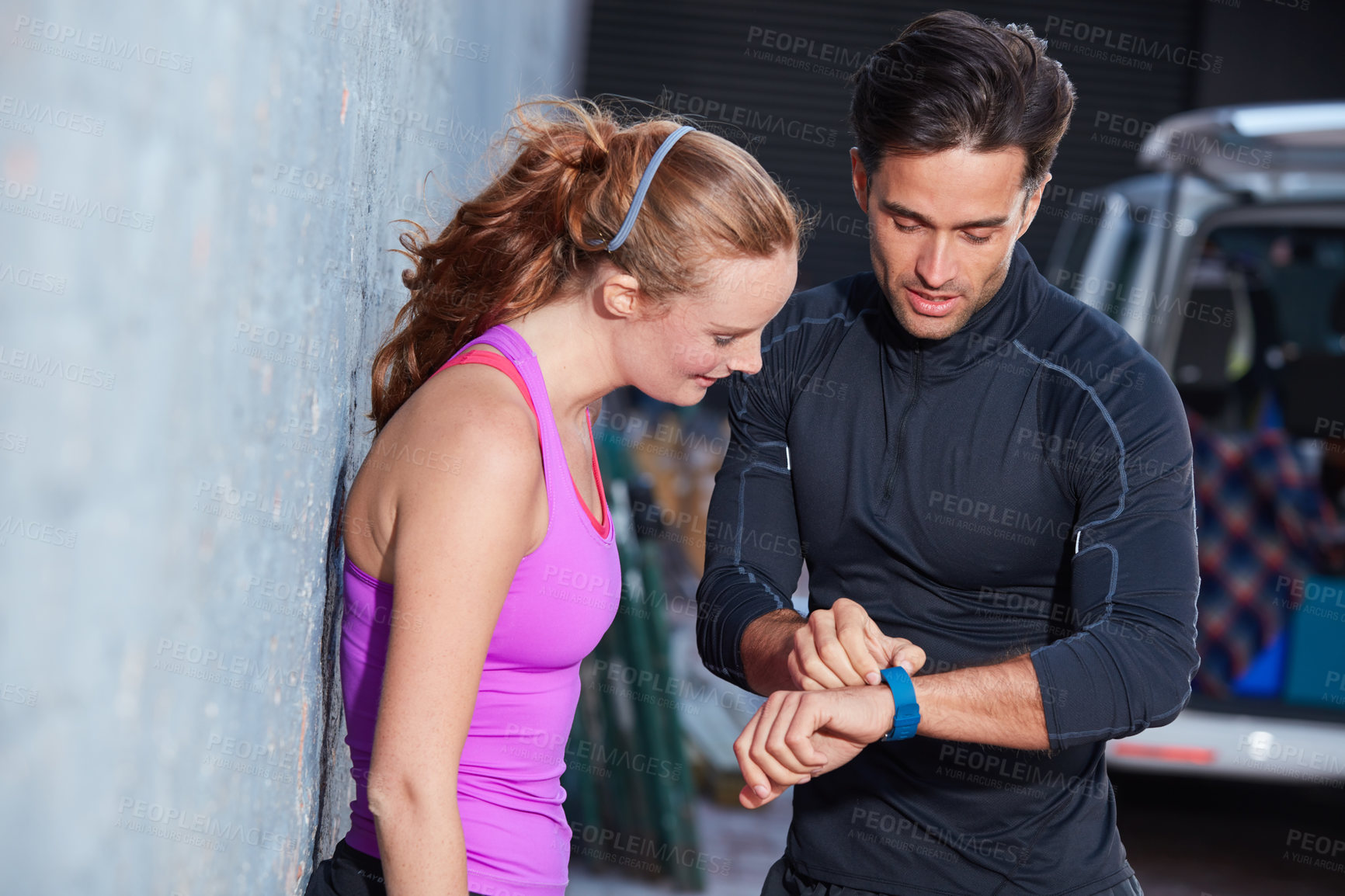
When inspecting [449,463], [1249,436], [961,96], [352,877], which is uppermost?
[961,96]

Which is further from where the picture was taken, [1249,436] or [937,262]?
[1249,436]

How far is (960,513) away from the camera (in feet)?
5.94

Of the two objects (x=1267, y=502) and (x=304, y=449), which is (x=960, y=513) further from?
(x=1267, y=502)

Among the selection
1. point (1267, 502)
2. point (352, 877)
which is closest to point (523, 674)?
point (352, 877)

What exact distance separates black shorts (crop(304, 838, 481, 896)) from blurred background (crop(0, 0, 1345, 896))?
0.08 m

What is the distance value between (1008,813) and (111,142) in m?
1.52

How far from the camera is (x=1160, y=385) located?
177 cm

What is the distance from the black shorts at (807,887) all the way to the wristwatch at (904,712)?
0.37 m

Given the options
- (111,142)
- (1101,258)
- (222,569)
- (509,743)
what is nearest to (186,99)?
(111,142)

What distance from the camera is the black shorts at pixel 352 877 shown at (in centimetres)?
146

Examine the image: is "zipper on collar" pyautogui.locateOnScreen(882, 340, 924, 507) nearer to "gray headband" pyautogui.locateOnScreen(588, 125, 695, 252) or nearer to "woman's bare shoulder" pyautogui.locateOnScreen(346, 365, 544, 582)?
"gray headband" pyautogui.locateOnScreen(588, 125, 695, 252)

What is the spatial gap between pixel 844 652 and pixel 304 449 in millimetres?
767

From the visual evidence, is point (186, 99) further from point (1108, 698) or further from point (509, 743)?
point (1108, 698)

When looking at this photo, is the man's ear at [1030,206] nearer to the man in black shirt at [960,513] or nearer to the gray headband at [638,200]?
the man in black shirt at [960,513]
